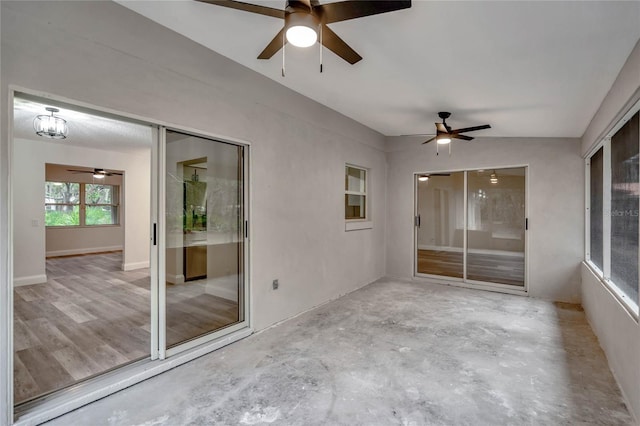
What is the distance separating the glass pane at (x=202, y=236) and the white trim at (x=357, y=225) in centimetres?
217

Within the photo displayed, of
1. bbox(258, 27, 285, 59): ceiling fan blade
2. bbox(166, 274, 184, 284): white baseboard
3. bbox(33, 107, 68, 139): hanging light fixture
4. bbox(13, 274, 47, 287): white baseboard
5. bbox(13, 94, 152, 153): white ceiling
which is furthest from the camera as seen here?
bbox(13, 274, 47, 287): white baseboard

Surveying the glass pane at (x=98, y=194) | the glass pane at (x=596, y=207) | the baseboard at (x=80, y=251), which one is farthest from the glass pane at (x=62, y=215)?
the glass pane at (x=596, y=207)

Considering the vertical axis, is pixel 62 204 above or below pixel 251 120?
below

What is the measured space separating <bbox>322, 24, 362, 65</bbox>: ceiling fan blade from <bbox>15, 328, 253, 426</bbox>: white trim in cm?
282

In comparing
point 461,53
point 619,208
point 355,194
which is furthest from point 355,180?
point 619,208

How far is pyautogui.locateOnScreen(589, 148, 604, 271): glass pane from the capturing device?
382 cm

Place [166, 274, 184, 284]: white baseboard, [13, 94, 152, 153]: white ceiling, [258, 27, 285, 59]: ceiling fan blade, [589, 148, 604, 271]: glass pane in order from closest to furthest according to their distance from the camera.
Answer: [258, 27, 285, 59]: ceiling fan blade < [166, 274, 184, 284]: white baseboard < [589, 148, 604, 271]: glass pane < [13, 94, 152, 153]: white ceiling

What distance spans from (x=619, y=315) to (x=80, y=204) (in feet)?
40.1

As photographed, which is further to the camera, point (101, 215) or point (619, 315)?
point (101, 215)

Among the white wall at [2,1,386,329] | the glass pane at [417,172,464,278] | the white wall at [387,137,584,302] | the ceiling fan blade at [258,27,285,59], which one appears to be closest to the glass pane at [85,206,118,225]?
the white wall at [2,1,386,329]

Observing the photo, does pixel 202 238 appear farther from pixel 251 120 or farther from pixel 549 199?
pixel 549 199

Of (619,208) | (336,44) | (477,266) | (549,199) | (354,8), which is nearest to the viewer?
(354,8)

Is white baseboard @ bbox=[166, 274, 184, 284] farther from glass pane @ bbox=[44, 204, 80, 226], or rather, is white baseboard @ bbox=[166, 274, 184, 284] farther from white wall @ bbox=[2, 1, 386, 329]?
glass pane @ bbox=[44, 204, 80, 226]

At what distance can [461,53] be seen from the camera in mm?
2547
